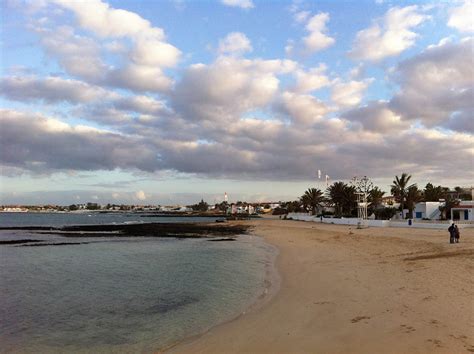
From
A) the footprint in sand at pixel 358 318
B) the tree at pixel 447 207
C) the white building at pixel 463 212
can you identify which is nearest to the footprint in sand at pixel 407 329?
the footprint in sand at pixel 358 318

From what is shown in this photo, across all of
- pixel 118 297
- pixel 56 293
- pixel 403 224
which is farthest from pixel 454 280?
pixel 403 224

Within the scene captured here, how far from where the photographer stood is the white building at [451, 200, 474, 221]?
56.8 m

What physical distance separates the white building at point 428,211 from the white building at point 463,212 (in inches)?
204

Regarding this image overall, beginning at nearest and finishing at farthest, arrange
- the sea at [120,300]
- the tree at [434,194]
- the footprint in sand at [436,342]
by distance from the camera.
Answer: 1. the footprint in sand at [436,342]
2. the sea at [120,300]
3. the tree at [434,194]

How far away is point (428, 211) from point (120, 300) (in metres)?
65.0

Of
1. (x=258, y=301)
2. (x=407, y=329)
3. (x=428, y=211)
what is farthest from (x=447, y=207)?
(x=407, y=329)

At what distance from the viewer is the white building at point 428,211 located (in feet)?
221

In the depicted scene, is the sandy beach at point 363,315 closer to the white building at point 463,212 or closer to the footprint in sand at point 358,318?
the footprint in sand at point 358,318

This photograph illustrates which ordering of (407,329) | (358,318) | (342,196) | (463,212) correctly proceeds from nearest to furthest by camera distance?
(407,329)
(358,318)
(463,212)
(342,196)

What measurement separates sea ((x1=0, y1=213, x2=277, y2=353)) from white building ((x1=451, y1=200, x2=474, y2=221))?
A: 138ft

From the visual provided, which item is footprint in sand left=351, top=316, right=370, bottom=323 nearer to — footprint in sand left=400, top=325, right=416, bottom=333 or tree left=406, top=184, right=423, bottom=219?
footprint in sand left=400, top=325, right=416, bottom=333

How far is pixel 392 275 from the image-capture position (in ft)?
55.0

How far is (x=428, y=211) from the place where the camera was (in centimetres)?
6888

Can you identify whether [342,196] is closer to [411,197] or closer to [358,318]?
[411,197]
